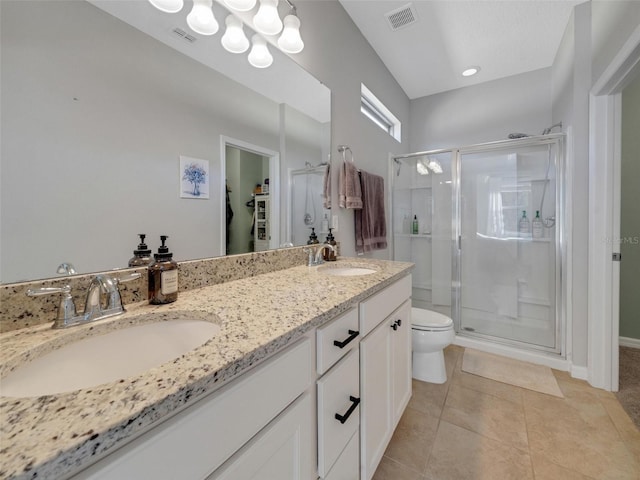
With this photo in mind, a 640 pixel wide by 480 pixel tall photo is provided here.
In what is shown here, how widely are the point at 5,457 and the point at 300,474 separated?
0.58 metres

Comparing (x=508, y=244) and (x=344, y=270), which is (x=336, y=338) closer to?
(x=344, y=270)

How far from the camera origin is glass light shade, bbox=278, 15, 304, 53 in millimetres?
1302

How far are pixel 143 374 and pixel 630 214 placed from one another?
337 centimetres

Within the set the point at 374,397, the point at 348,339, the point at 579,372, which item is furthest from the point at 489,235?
the point at 348,339

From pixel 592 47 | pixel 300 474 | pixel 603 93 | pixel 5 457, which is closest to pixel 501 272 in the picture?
pixel 603 93

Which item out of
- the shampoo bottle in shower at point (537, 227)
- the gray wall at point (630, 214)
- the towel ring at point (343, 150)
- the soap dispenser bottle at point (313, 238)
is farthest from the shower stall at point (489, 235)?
the soap dispenser bottle at point (313, 238)

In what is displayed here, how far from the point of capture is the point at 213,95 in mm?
1045

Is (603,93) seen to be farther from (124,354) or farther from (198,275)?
(124,354)

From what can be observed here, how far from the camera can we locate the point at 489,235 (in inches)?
102

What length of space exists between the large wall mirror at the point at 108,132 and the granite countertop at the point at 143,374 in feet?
0.68

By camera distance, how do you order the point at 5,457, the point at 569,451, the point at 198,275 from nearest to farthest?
the point at 5,457
the point at 198,275
the point at 569,451

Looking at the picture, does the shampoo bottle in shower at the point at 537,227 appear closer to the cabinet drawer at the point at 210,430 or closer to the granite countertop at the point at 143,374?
the granite countertop at the point at 143,374

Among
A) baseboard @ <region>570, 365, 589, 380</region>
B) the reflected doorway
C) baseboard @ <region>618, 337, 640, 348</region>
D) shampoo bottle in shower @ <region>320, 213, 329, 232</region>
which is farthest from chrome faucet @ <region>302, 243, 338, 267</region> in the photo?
baseboard @ <region>618, 337, 640, 348</region>

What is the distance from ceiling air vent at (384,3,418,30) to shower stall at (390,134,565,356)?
3.61 feet
